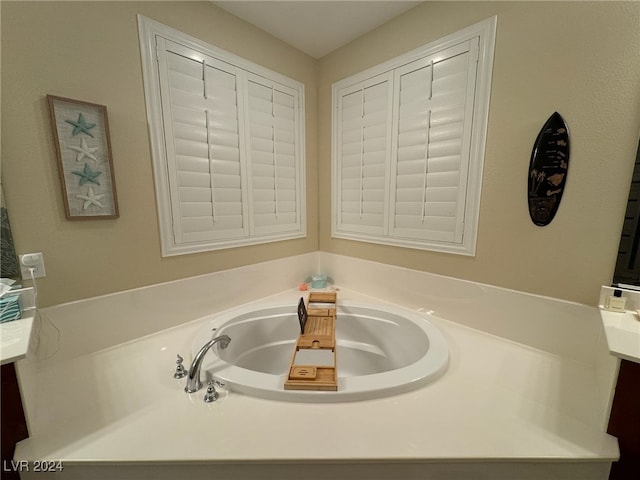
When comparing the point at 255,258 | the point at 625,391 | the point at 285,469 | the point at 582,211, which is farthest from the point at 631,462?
the point at 255,258

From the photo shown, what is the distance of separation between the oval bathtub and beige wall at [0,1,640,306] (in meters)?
0.41

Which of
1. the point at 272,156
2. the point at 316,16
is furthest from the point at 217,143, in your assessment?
the point at 316,16

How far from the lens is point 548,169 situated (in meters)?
1.15

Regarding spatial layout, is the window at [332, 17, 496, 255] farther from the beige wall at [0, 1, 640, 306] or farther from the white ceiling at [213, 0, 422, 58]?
the white ceiling at [213, 0, 422, 58]

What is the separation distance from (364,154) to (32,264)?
6.20 feet

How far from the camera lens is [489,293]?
139cm

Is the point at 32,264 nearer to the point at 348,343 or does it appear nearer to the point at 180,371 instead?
the point at 180,371

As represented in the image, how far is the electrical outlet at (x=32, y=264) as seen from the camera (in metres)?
1.05

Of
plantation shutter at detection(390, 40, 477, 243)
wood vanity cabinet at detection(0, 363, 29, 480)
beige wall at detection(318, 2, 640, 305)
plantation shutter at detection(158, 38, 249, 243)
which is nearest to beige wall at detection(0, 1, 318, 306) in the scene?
plantation shutter at detection(158, 38, 249, 243)

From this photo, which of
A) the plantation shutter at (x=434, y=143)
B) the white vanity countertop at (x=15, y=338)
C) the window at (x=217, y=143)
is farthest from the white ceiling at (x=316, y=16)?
the white vanity countertop at (x=15, y=338)

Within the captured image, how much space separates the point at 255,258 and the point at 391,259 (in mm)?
994

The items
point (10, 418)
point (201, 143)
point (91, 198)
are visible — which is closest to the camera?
point (10, 418)

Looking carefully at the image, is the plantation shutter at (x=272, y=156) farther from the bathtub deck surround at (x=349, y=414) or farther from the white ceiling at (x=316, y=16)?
the bathtub deck surround at (x=349, y=414)

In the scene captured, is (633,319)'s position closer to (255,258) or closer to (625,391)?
(625,391)
